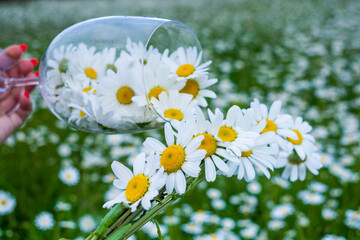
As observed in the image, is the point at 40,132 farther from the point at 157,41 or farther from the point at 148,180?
the point at 148,180

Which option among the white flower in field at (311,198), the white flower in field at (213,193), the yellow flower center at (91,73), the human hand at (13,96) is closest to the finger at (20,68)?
the human hand at (13,96)

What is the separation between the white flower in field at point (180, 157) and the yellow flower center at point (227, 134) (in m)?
0.04

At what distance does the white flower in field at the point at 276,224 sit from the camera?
48.4 inches

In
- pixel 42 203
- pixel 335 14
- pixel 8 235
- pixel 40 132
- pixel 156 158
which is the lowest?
pixel 335 14

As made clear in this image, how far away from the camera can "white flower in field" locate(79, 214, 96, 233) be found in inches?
45.9

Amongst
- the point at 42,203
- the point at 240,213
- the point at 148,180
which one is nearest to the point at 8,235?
the point at 42,203

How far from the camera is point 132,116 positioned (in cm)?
64

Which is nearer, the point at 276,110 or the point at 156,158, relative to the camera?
the point at 156,158

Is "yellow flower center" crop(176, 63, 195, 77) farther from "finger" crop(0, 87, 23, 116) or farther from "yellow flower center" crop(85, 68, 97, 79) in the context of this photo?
"finger" crop(0, 87, 23, 116)

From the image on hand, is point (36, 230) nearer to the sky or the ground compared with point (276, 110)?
nearer to the ground

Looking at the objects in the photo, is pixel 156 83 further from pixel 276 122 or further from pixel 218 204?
pixel 218 204

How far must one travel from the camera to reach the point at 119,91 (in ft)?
2.03

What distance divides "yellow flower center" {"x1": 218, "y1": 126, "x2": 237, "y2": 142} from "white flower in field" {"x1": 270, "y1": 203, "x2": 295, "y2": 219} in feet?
2.83

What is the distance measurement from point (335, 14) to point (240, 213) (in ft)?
13.9
